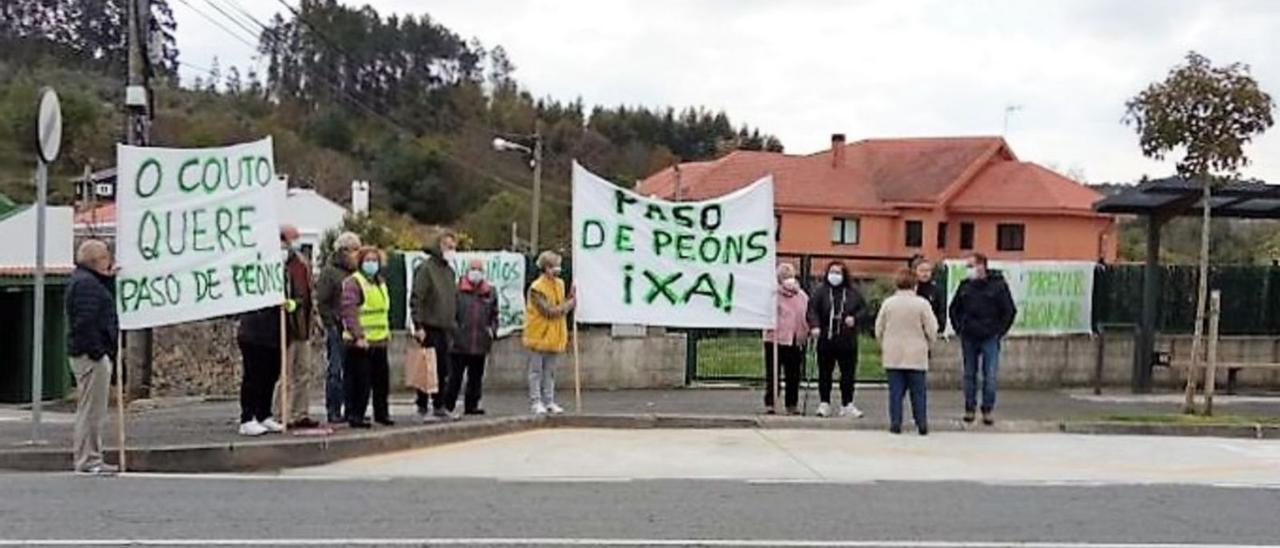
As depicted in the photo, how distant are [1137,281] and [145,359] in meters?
12.8

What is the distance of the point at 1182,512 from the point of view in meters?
10.3

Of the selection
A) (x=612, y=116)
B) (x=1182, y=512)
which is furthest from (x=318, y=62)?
(x=1182, y=512)

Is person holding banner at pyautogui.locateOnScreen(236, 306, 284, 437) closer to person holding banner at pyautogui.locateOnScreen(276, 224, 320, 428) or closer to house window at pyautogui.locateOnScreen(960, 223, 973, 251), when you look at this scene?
person holding banner at pyautogui.locateOnScreen(276, 224, 320, 428)

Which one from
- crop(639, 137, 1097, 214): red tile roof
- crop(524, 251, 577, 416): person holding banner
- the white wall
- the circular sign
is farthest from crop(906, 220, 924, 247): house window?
the circular sign

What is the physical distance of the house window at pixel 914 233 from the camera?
58969 millimetres

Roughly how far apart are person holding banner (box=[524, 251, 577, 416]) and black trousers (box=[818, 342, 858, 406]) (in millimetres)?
2693

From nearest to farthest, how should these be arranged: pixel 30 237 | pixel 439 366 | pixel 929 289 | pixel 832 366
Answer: pixel 439 366, pixel 832 366, pixel 929 289, pixel 30 237

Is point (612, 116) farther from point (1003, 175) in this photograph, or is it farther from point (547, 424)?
point (547, 424)

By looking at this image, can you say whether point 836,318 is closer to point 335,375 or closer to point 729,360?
point 729,360

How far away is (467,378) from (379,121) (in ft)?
206

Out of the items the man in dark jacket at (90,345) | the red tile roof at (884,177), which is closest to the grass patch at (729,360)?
the man in dark jacket at (90,345)

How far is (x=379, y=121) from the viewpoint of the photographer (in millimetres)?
76750

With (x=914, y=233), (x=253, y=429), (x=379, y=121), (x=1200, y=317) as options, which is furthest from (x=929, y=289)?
(x=379, y=121)

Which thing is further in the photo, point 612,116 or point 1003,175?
point 612,116
